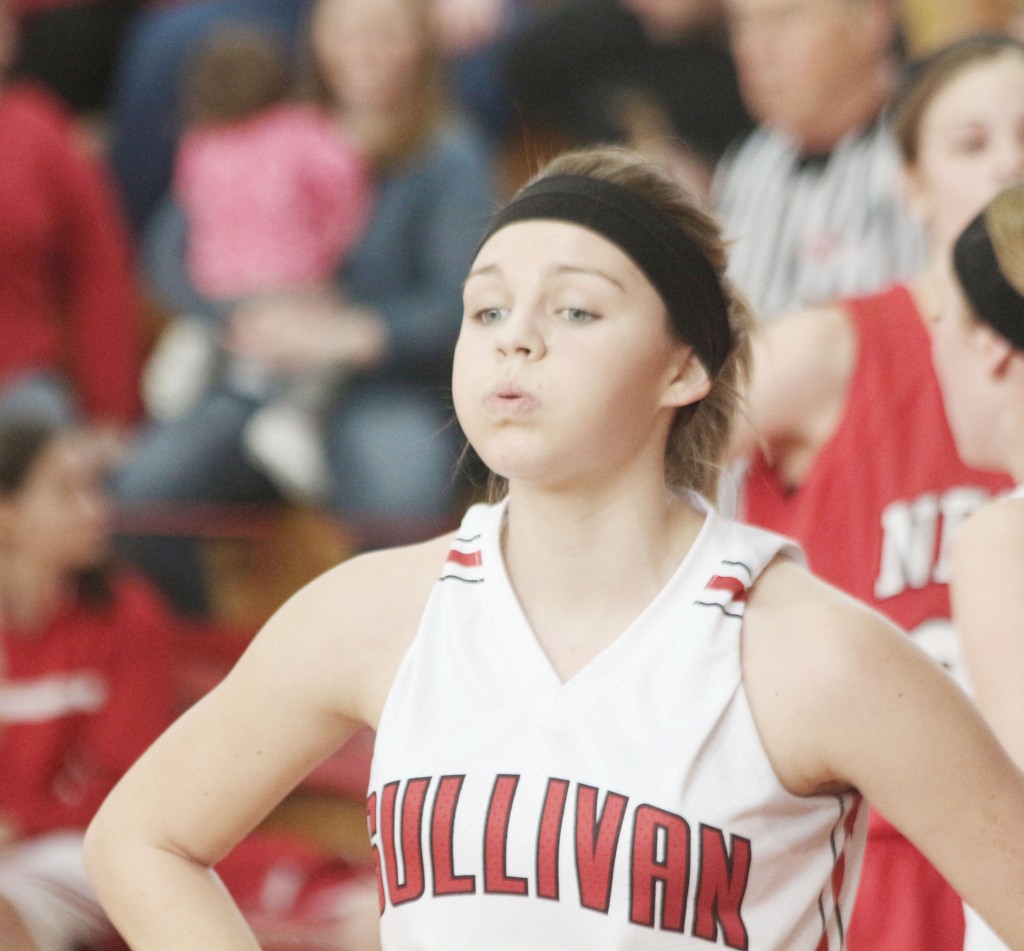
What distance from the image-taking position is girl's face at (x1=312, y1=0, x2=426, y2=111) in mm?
3934

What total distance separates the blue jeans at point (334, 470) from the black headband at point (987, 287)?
6.54ft

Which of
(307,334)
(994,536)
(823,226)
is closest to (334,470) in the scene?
(307,334)

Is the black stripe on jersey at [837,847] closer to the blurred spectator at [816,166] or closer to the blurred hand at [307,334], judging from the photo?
the blurred spectator at [816,166]

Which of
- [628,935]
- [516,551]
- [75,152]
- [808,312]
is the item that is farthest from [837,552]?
[75,152]

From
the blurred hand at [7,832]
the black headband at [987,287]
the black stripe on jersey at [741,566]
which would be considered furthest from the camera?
the blurred hand at [7,832]

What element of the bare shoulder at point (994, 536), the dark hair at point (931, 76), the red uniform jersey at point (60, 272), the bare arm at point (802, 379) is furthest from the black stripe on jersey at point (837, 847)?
the red uniform jersey at point (60, 272)

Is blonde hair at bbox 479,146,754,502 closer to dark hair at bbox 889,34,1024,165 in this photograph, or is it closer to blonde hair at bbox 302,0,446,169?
dark hair at bbox 889,34,1024,165

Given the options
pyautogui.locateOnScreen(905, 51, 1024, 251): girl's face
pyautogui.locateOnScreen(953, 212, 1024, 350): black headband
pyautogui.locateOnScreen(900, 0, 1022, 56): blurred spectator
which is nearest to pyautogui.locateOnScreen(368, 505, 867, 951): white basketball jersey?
pyautogui.locateOnScreen(953, 212, 1024, 350): black headband

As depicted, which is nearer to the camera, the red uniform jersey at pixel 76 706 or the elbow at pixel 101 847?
the elbow at pixel 101 847

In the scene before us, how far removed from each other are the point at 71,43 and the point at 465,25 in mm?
1202

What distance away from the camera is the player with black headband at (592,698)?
4.31ft

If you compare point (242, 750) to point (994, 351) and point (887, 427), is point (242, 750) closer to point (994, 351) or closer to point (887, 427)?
point (994, 351)

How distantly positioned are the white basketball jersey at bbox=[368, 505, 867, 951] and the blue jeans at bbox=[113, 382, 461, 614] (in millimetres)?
2219

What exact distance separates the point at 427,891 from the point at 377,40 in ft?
9.56
